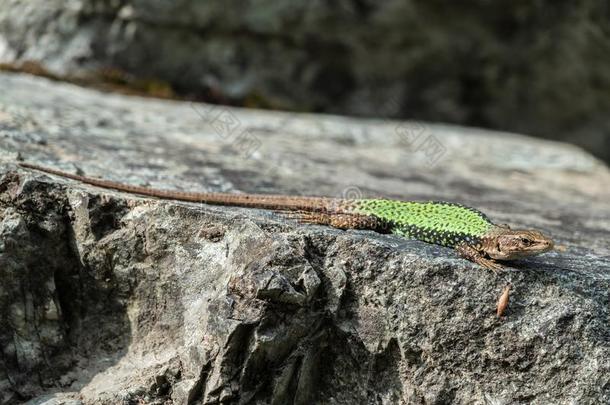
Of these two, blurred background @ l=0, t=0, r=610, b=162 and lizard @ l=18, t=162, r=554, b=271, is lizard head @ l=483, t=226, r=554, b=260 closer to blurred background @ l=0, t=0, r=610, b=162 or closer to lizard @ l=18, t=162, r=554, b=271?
lizard @ l=18, t=162, r=554, b=271

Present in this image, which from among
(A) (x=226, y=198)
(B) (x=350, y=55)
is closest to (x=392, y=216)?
(A) (x=226, y=198)

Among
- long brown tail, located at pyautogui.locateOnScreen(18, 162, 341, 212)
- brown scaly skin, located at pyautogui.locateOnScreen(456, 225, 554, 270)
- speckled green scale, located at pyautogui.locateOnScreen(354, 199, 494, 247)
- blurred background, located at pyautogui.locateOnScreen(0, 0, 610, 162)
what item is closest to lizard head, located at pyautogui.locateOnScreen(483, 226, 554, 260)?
brown scaly skin, located at pyautogui.locateOnScreen(456, 225, 554, 270)

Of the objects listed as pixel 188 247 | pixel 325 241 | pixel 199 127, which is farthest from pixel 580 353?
pixel 199 127

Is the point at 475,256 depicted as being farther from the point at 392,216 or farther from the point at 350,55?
the point at 350,55

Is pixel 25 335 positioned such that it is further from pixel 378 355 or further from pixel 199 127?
pixel 199 127

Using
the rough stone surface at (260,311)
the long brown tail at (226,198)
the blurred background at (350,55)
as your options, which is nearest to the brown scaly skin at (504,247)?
the rough stone surface at (260,311)

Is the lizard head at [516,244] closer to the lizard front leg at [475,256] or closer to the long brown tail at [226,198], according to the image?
the lizard front leg at [475,256]

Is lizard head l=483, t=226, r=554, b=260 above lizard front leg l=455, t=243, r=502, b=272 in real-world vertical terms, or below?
above
